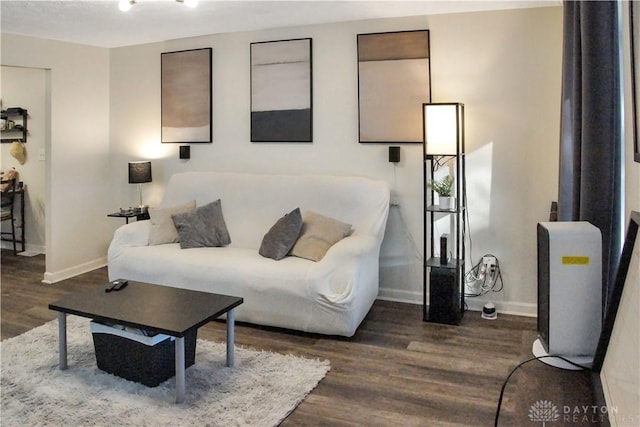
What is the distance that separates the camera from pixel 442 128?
361cm

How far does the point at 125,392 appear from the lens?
264 centimetres

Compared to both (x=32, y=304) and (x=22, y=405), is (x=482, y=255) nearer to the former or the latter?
(x=22, y=405)

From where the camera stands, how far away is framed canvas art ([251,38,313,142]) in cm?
438

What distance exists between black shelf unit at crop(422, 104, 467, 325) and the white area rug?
1.09 m

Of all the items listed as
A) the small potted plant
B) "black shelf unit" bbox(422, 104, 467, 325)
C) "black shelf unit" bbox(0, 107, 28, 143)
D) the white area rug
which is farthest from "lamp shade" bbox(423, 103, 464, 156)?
"black shelf unit" bbox(0, 107, 28, 143)

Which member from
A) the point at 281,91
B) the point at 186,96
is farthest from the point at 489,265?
the point at 186,96

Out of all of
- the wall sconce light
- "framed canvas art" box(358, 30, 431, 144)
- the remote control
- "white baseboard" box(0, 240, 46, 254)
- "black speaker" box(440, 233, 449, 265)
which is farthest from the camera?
"white baseboard" box(0, 240, 46, 254)

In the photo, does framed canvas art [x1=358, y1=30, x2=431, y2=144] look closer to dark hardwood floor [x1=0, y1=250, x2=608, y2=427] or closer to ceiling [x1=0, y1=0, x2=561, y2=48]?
ceiling [x1=0, y1=0, x2=561, y2=48]

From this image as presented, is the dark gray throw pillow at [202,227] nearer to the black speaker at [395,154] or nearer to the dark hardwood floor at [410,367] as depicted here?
the dark hardwood floor at [410,367]

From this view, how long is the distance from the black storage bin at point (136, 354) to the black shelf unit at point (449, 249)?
5.84 feet

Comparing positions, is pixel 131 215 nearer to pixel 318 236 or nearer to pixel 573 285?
pixel 318 236

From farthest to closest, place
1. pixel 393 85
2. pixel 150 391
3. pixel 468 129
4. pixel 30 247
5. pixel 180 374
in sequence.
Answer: pixel 30 247 < pixel 393 85 < pixel 468 129 < pixel 150 391 < pixel 180 374

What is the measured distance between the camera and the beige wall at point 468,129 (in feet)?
12.3

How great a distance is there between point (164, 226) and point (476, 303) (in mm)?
2659
